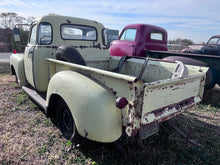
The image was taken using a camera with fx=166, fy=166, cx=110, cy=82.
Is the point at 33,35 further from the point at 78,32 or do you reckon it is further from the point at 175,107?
the point at 175,107

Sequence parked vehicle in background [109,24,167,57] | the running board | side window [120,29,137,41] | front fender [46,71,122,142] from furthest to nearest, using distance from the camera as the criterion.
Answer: side window [120,29,137,41], parked vehicle in background [109,24,167,57], the running board, front fender [46,71,122,142]

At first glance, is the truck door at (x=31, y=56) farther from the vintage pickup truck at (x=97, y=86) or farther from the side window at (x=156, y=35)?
the side window at (x=156, y=35)

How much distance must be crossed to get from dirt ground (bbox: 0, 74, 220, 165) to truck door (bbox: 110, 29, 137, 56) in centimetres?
305

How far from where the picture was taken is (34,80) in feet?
10.8

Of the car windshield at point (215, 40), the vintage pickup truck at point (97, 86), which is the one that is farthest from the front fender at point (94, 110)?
the car windshield at point (215, 40)

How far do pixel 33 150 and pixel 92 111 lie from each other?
4.07 ft

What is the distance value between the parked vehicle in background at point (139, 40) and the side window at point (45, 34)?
2.97 metres

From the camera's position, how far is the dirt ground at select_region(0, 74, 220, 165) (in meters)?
2.17

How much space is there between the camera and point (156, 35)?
6.10m

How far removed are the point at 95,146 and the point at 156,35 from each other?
16.3 ft

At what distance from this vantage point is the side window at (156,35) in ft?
19.4

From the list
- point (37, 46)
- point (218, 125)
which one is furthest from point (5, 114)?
point (218, 125)

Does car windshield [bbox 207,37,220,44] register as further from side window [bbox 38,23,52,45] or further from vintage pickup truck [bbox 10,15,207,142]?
side window [bbox 38,23,52,45]

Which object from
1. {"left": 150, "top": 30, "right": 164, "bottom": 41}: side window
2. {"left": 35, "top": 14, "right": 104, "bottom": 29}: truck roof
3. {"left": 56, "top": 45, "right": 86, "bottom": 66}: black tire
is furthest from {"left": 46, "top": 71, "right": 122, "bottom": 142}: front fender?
{"left": 150, "top": 30, "right": 164, "bottom": 41}: side window
